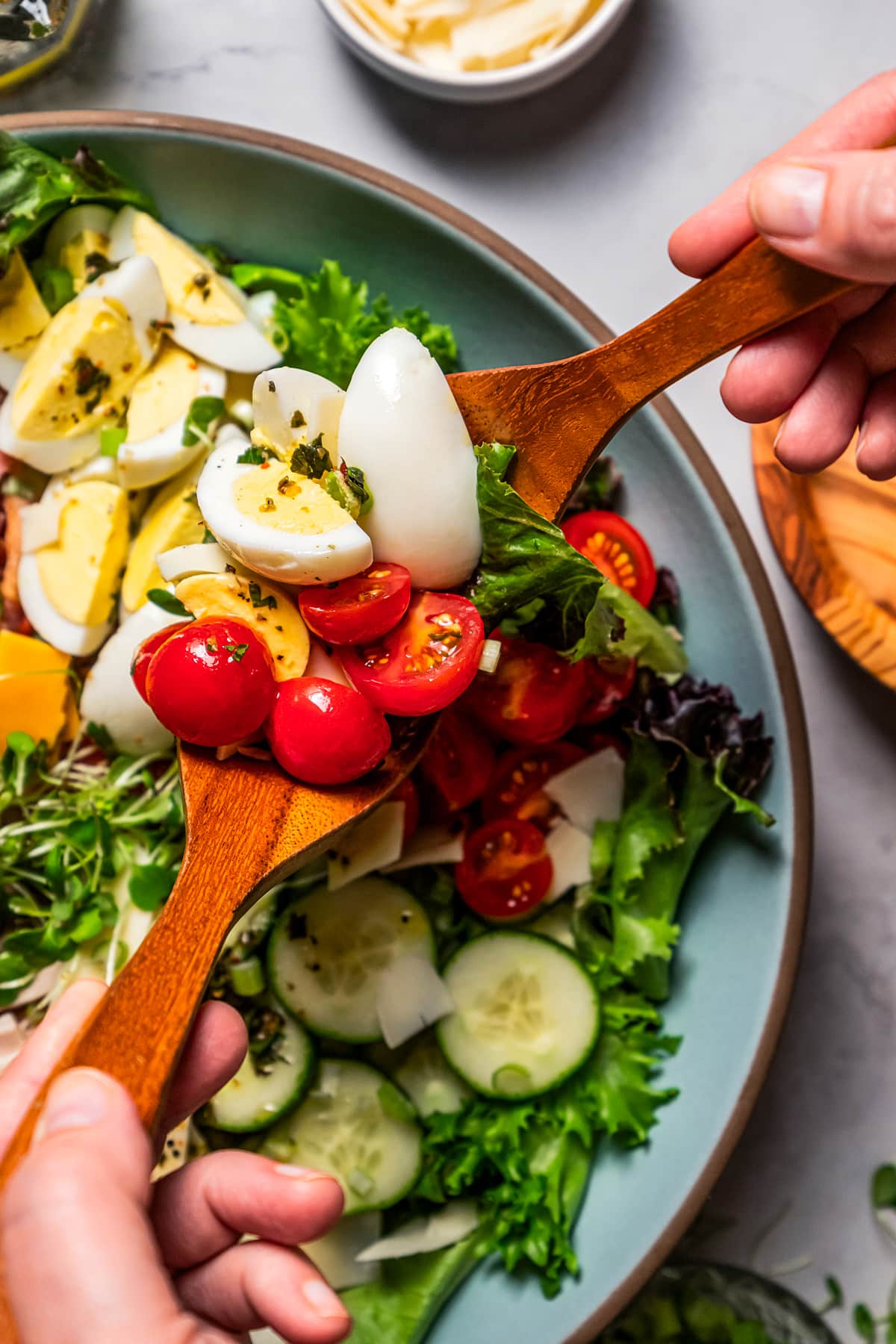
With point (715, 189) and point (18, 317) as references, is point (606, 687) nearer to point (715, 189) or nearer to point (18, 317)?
point (715, 189)

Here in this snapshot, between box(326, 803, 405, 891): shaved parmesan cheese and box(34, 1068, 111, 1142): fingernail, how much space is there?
70cm

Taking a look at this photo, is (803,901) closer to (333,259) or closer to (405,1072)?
(405,1072)

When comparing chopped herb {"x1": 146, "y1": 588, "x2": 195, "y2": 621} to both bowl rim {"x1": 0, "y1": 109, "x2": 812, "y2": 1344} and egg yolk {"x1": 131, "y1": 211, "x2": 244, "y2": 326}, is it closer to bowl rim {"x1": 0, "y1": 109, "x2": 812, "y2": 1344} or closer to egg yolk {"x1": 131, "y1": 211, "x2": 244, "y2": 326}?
egg yolk {"x1": 131, "y1": 211, "x2": 244, "y2": 326}

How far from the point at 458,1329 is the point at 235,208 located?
2.04 meters

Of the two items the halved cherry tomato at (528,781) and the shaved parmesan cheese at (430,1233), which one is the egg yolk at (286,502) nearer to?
the halved cherry tomato at (528,781)

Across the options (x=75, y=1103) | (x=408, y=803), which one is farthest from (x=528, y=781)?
(x=75, y=1103)

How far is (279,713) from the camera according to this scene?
1.43 m

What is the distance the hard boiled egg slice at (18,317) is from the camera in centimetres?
192

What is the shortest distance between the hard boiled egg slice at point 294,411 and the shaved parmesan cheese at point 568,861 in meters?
0.83

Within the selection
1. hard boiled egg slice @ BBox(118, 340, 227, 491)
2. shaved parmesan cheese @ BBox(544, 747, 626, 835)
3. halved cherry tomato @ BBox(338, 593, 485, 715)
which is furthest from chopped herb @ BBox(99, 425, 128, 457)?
shaved parmesan cheese @ BBox(544, 747, 626, 835)

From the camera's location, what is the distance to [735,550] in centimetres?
186

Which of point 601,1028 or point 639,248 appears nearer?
point 601,1028

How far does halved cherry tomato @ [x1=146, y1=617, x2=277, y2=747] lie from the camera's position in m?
1.36

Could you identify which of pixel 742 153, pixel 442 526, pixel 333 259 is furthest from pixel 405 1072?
pixel 742 153
